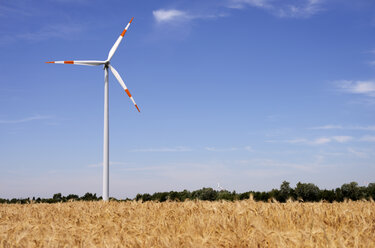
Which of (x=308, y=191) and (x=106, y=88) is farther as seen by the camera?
(x=308, y=191)

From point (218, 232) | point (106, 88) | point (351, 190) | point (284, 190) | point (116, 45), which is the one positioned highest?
point (116, 45)

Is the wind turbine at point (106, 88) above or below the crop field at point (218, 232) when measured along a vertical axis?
above

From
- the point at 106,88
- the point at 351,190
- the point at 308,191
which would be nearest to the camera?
the point at 106,88

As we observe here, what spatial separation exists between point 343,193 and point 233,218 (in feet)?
88.3

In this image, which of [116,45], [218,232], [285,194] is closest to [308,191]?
[285,194]

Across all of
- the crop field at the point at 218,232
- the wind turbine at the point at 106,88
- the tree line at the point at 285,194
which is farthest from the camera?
the tree line at the point at 285,194

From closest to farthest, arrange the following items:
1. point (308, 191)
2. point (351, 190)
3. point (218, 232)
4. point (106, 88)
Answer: point (218, 232) → point (106, 88) → point (351, 190) → point (308, 191)

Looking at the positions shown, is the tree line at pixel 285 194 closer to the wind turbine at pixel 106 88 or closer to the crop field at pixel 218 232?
the wind turbine at pixel 106 88

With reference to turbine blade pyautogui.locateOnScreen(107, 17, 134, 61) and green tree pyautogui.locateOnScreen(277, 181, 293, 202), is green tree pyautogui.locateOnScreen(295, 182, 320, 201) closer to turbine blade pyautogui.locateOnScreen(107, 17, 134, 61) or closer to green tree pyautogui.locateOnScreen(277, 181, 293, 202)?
green tree pyautogui.locateOnScreen(277, 181, 293, 202)

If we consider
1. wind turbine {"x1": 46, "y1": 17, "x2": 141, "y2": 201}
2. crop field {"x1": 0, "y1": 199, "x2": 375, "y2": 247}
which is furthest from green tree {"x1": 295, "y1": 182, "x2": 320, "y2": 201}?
crop field {"x1": 0, "y1": 199, "x2": 375, "y2": 247}

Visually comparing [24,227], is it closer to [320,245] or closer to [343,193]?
[320,245]

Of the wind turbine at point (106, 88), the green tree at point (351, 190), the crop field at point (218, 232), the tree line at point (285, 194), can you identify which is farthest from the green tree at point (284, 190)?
the crop field at point (218, 232)

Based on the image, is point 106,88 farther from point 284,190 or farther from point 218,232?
point 218,232

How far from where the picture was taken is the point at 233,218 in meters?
7.91
